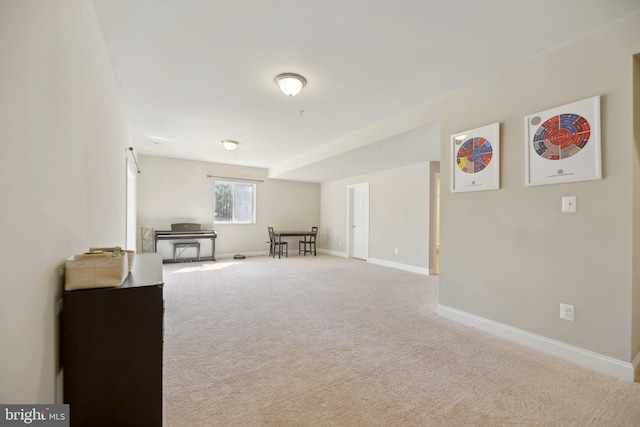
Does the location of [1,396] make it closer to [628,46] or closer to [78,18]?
[78,18]

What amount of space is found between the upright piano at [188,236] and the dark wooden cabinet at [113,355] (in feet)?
18.5

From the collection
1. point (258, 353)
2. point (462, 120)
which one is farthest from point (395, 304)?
point (462, 120)

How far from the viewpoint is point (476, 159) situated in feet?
9.37

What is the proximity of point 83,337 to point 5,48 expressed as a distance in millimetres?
1069

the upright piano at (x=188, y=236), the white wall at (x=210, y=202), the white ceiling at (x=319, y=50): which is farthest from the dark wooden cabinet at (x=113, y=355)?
the white wall at (x=210, y=202)

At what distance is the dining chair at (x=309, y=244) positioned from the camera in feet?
27.3

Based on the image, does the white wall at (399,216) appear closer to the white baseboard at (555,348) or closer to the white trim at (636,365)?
the white baseboard at (555,348)

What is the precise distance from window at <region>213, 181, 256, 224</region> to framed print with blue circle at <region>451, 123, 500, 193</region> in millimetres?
6067

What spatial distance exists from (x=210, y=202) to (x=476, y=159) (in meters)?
6.35

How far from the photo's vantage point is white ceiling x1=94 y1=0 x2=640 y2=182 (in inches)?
77.2

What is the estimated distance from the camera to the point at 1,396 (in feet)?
2.65

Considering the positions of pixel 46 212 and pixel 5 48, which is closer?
pixel 5 48

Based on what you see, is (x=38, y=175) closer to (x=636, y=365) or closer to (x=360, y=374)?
(x=360, y=374)
